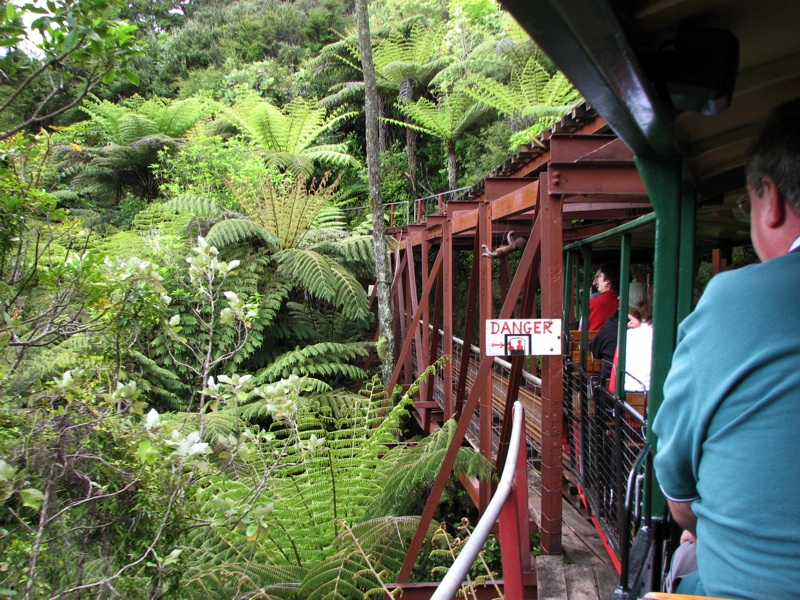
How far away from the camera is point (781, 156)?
0.97 meters

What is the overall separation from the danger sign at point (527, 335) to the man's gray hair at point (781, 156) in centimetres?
218

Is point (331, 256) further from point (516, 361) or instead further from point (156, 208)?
point (516, 361)

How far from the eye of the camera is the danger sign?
3.20m

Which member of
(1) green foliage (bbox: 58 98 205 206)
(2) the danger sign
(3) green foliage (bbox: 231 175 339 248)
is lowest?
(2) the danger sign

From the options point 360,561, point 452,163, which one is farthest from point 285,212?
point 360,561

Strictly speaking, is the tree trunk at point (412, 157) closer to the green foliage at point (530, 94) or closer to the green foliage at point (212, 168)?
the green foliage at point (530, 94)

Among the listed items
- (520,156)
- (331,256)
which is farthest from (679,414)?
(331,256)

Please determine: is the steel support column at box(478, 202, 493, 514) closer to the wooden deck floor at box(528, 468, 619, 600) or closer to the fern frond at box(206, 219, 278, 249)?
the wooden deck floor at box(528, 468, 619, 600)

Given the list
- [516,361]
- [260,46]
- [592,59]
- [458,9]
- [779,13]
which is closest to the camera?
[592,59]

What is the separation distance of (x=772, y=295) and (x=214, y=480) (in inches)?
150

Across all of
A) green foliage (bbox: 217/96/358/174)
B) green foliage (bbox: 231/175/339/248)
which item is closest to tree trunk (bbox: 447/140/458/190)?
green foliage (bbox: 217/96/358/174)

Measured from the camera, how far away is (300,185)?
1015 cm

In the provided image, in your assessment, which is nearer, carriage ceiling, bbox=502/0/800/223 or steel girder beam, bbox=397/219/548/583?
carriage ceiling, bbox=502/0/800/223

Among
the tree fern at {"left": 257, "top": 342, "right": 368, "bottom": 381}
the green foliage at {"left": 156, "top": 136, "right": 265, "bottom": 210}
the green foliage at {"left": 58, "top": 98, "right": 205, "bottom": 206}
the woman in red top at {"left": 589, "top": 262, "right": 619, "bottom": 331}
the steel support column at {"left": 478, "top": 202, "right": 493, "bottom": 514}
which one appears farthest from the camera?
the green foliage at {"left": 58, "top": 98, "right": 205, "bottom": 206}
